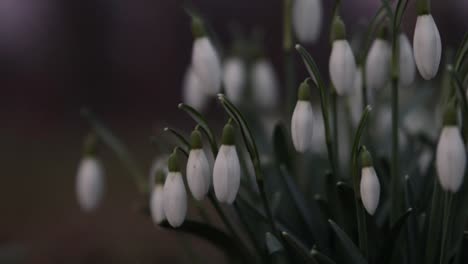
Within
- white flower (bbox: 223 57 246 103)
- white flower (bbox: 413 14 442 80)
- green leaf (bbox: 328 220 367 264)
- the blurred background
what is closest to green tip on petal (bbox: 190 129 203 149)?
green leaf (bbox: 328 220 367 264)

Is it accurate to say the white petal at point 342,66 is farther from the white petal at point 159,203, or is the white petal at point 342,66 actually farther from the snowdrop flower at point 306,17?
the white petal at point 159,203

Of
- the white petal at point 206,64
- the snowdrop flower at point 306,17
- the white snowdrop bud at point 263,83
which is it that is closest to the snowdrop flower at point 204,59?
the white petal at point 206,64

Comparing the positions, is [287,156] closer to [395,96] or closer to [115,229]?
[395,96]

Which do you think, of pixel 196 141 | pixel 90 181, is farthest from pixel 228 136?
pixel 90 181

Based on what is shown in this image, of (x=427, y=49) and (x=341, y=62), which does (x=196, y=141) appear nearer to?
(x=341, y=62)

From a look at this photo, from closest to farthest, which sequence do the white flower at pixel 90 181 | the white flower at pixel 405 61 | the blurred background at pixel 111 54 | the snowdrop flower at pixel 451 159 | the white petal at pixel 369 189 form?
the snowdrop flower at pixel 451 159, the white petal at pixel 369 189, the white flower at pixel 405 61, the white flower at pixel 90 181, the blurred background at pixel 111 54

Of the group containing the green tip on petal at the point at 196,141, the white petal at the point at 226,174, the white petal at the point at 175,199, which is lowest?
the white petal at the point at 175,199

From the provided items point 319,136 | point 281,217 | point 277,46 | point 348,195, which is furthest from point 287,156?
point 277,46
